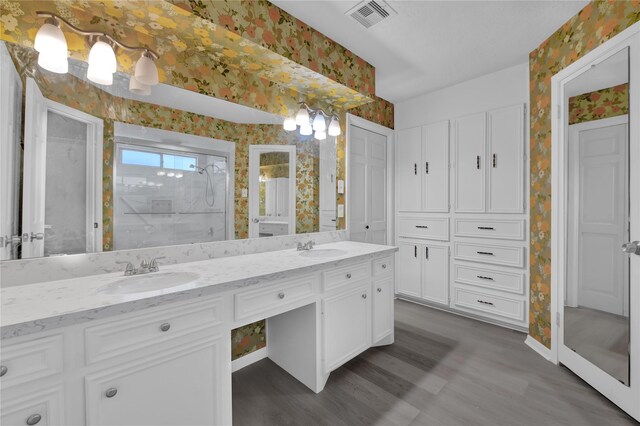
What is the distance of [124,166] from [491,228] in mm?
2979

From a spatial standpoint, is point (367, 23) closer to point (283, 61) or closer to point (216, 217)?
point (283, 61)

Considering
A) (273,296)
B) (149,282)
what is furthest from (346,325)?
(149,282)

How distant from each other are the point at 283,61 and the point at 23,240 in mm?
1708

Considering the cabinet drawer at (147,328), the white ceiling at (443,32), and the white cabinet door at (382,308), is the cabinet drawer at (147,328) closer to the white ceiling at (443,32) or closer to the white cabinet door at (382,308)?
the white cabinet door at (382,308)

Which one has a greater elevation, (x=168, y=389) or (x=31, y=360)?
(x=31, y=360)

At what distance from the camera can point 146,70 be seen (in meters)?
1.52

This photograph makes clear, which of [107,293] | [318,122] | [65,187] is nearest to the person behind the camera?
[107,293]

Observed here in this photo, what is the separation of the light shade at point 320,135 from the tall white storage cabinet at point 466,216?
4.22 ft

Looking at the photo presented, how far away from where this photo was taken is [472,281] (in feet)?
9.46

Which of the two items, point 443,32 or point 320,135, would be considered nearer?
point 443,32

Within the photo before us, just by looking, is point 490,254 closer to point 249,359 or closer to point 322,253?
point 322,253

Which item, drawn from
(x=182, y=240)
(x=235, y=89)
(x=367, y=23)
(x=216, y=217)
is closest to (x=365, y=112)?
(x=367, y=23)

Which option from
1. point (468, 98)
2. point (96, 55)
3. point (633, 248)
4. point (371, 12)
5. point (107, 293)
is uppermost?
point (371, 12)

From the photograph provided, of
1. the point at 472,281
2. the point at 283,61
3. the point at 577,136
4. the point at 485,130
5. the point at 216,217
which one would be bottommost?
the point at 472,281
